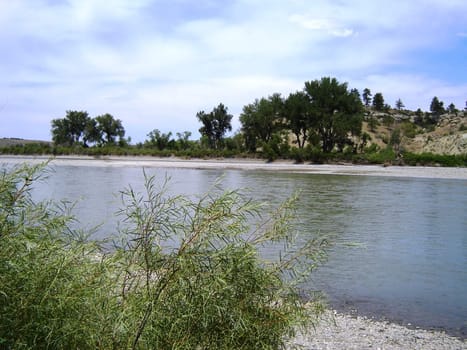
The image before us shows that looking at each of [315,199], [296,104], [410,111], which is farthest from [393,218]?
[410,111]

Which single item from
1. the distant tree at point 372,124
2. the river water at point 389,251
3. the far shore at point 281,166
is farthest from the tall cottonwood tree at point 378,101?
the river water at point 389,251

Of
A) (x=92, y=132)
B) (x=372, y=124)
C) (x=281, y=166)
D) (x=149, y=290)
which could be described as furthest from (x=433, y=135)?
(x=149, y=290)

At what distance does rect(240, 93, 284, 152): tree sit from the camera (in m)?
86.3

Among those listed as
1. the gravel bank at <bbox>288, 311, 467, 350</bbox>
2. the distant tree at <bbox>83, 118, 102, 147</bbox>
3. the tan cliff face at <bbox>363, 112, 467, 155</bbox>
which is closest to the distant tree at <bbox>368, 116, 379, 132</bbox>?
the tan cliff face at <bbox>363, 112, 467, 155</bbox>

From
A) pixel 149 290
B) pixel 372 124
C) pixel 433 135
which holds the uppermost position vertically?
pixel 372 124

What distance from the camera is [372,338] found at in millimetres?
8695

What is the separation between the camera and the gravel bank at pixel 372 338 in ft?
27.1

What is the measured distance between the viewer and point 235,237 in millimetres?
4258

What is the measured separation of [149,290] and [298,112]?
80.4 m

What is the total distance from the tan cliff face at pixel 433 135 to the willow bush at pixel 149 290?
82762 millimetres

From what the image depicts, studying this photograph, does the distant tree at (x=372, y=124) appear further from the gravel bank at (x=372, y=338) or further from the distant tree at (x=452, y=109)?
the gravel bank at (x=372, y=338)

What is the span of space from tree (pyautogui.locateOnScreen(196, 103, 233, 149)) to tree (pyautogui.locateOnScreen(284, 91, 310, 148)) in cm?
1543

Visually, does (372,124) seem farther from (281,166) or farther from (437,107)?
(281,166)

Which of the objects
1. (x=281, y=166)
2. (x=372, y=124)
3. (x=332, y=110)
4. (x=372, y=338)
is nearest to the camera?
(x=372, y=338)
